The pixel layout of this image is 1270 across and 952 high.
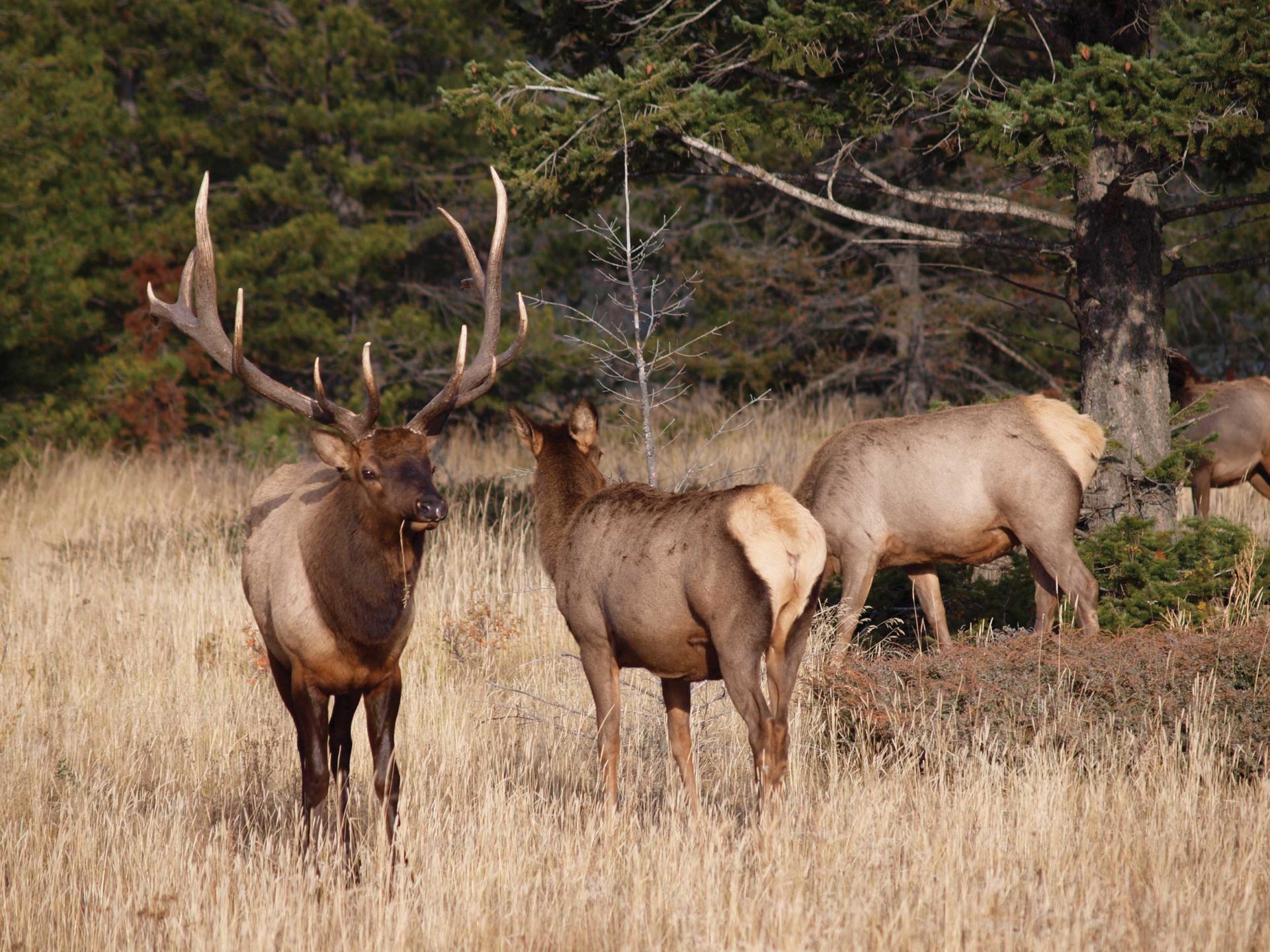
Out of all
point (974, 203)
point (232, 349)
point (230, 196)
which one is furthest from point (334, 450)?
point (230, 196)

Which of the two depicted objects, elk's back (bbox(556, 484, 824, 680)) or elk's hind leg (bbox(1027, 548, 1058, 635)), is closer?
elk's back (bbox(556, 484, 824, 680))

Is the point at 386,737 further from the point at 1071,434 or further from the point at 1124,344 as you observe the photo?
the point at 1124,344

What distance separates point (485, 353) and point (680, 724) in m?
1.86

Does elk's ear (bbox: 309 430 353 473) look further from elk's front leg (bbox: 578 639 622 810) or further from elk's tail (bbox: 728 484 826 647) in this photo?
elk's tail (bbox: 728 484 826 647)

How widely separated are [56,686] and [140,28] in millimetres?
15011

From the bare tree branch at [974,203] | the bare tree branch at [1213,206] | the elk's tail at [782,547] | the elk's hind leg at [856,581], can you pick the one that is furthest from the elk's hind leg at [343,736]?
the bare tree branch at [1213,206]

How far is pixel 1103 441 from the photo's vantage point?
8.20 meters

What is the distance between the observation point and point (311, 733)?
5648mm

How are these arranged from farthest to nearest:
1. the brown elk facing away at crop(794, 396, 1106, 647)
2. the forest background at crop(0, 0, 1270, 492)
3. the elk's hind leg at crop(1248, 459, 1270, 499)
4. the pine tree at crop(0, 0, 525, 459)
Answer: the pine tree at crop(0, 0, 525, 459) → the forest background at crop(0, 0, 1270, 492) → the elk's hind leg at crop(1248, 459, 1270, 499) → the brown elk facing away at crop(794, 396, 1106, 647)

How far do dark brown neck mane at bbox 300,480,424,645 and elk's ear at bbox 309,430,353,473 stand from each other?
0.39ft

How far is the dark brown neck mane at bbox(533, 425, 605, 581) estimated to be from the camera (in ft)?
20.1

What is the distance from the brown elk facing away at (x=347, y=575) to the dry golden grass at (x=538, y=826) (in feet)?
1.38

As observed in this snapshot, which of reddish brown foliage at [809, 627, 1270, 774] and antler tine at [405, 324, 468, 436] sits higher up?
antler tine at [405, 324, 468, 436]

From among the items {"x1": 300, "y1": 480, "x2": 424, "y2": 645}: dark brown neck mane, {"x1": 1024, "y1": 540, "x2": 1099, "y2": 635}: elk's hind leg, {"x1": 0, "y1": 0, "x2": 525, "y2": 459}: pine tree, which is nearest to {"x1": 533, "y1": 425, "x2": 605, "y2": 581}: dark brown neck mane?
{"x1": 300, "y1": 480, "x2": 424, "y2": 645}: dark brown neck mane
